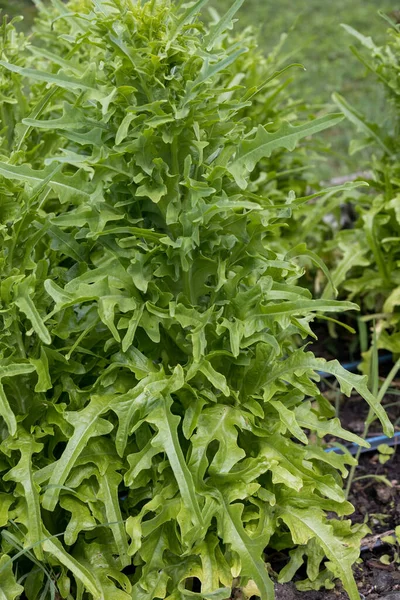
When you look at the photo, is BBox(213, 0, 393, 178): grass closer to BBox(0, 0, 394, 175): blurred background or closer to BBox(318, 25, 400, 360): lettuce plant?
BBox(0, 0, 394, 175): blurred background

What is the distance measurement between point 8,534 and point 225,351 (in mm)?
763

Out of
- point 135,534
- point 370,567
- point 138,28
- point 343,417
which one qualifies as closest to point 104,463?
point 135,534

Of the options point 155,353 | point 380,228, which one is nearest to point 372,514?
point 155,353

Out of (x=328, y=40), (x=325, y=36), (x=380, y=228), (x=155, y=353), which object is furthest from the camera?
(x=325, y=36)

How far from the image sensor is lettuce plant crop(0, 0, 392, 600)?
1925 mm

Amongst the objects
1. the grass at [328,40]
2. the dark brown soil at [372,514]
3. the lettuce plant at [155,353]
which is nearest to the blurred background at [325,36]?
the grass at [328,40]

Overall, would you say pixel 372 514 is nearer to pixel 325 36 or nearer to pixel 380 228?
pixel 380 228

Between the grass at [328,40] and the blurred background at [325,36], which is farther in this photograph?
the blurred background at [325,36]

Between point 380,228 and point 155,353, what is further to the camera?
point 380,228

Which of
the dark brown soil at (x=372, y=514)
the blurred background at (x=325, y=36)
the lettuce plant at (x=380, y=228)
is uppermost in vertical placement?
the lettuce plant at (x=380, y=228)

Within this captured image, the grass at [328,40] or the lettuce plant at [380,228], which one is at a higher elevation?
the lettuce plant at [380,228]

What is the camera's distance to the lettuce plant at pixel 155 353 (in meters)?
1.92

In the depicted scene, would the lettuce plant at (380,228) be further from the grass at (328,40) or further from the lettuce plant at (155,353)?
the grass at (328,40)

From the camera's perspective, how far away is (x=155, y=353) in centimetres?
217
